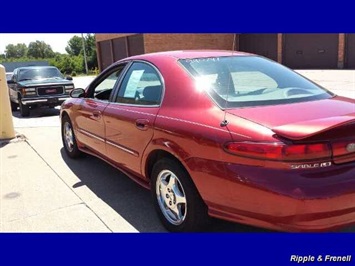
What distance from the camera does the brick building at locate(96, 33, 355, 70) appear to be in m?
23.6

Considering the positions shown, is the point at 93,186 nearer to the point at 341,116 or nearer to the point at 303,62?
the point at 341,116

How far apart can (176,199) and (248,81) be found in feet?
4.96

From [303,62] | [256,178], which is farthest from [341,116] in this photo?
[303,62]

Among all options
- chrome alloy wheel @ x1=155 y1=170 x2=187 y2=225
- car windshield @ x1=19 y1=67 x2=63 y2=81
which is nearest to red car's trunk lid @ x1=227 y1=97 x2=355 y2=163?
chrome alloy wheel @ x1=155 y1=170 x2=187 y2=225

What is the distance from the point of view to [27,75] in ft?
41.7

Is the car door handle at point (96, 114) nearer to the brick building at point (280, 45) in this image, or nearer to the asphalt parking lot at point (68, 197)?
the asphalt parking lot at point (68, 197)

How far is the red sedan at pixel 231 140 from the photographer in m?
2.54

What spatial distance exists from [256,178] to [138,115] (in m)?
1.58

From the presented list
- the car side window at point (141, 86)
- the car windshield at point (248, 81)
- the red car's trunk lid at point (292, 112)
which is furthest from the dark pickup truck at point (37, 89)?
the red car's trunk lid at point (292, 112)

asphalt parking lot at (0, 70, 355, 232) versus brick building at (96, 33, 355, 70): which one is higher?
brick building at (96, 33, 355, 70)

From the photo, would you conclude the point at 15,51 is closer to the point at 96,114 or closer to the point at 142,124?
the point at 96,114

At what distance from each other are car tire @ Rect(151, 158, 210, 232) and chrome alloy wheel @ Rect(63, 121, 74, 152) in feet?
9.15

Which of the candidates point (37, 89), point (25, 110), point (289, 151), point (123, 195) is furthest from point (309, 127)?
point (25, 110)

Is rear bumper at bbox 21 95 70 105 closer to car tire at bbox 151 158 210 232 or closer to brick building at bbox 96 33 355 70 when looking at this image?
car tire at bbox 151 158 210 232
